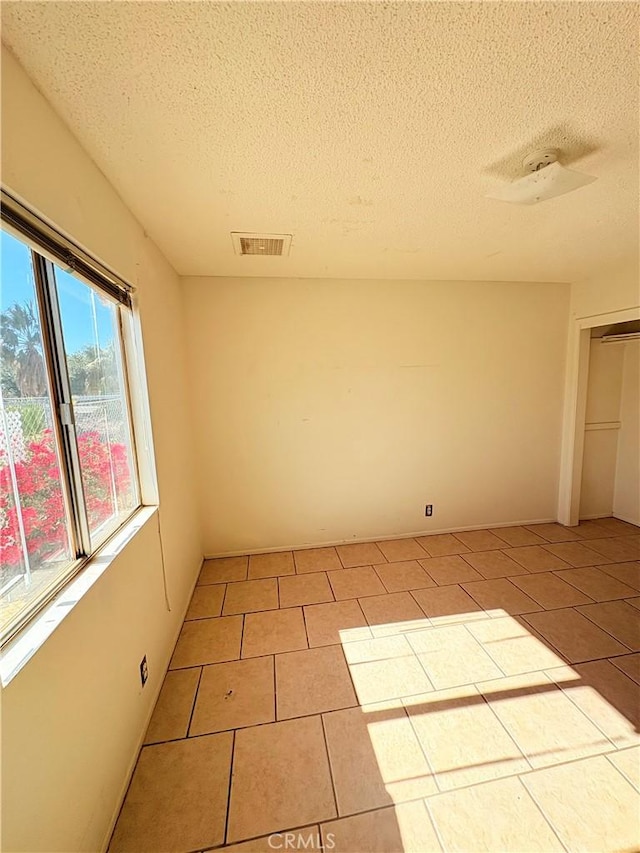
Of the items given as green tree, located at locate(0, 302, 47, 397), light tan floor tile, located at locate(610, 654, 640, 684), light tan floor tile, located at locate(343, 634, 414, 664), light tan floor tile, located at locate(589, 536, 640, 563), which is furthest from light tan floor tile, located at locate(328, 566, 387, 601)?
green tree, located at locate(0, 302, 47, 397)

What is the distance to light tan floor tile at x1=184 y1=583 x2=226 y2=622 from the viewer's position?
7.33 ft

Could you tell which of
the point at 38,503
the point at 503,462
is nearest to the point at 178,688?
the point at 38,503

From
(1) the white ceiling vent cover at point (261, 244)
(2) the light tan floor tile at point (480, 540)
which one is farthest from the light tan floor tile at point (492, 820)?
(1) the white ceiling vent cover at point (261, 244)

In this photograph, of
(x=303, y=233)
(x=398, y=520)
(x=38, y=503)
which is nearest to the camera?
(x=38, y=503)

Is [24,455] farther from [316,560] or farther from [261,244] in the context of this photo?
[316,560]

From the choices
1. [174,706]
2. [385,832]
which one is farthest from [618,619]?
[174,706]

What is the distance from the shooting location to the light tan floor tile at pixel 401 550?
114 inches

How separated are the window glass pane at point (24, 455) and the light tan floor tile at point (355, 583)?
186 cm

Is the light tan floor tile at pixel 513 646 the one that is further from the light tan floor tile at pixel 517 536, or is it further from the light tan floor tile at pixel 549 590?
the light tan floor tile at pixel 517 536

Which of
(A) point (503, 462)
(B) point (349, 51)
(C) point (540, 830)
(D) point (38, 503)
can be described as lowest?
(C) point (540, 830)

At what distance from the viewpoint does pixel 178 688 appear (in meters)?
1.69

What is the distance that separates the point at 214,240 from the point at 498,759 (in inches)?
115

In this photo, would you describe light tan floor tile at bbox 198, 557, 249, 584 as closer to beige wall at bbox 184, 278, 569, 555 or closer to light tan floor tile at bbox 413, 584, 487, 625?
beige wall at bbox 184, 278, 569, 555

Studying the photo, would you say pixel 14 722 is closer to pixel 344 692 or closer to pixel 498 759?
pixel 344 692
